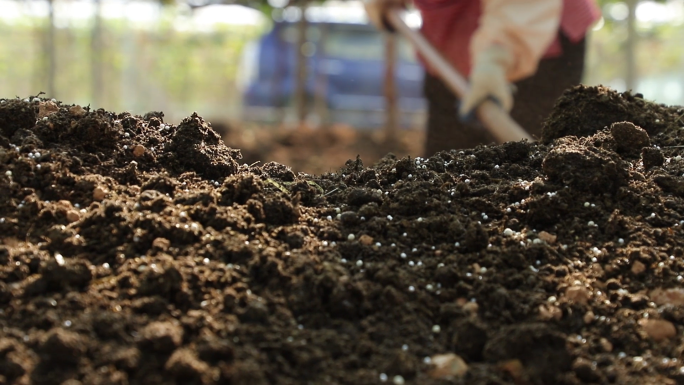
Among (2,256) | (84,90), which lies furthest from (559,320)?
(84,90)

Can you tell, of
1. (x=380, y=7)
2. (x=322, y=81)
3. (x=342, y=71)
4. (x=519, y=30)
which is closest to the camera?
(x=519, y=30)

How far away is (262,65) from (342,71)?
1.48 m

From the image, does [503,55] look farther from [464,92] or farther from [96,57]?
[96,57]

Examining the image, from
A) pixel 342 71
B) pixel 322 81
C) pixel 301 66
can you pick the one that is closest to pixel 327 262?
pixel 301 66

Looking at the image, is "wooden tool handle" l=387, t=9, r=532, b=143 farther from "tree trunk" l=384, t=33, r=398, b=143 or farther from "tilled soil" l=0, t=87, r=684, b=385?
"tree trunk" l=384, t=33, r=398, b=143

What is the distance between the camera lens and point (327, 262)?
57.0 inches

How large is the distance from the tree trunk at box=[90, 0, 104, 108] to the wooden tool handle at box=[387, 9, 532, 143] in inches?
264

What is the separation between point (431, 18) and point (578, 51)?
104 cm

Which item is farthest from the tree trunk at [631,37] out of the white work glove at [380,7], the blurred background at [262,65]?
the white work glove at [380,7]

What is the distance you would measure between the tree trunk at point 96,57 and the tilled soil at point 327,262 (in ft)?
29.6

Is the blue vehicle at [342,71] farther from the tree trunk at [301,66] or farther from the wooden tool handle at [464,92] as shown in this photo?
the wooden tool handle at [464,92]

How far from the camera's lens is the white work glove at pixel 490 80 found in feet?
12.5

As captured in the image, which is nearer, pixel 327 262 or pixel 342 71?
pixel 327 262

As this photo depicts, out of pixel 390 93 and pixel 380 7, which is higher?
pixel 380 7
